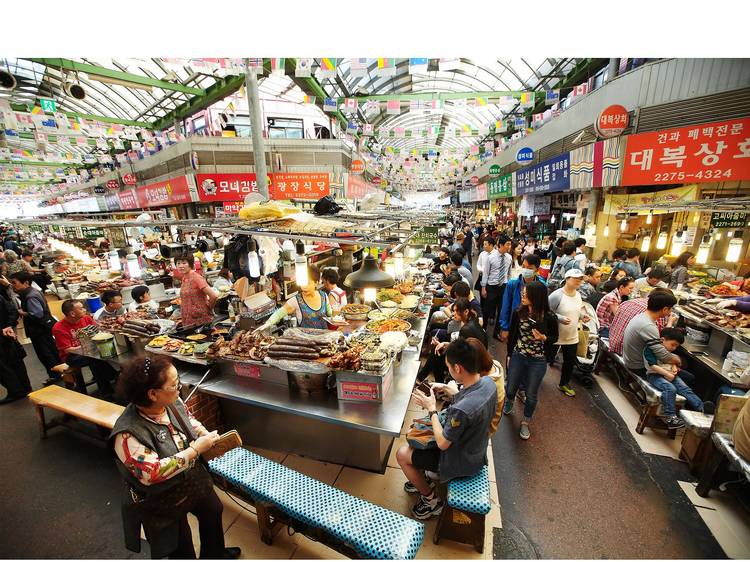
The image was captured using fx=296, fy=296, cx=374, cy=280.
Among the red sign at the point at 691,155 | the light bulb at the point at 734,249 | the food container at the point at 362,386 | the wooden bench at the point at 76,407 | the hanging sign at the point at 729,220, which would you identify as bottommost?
the wooden bench at the point at 76,407

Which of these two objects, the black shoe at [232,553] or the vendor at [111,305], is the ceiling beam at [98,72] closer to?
the vendor at [111,305]

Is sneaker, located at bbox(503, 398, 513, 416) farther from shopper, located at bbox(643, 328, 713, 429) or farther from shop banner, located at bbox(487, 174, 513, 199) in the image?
shop banner, located at bbox(487, 174, 513, 199)

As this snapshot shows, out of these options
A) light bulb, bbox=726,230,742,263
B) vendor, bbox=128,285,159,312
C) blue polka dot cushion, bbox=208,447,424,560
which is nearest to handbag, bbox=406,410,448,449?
blue polka dot cushion, bbox=208,447,424,560

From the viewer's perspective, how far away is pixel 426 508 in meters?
3.33

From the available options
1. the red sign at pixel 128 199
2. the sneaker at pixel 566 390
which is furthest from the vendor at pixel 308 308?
the red sign at pixel 128 199

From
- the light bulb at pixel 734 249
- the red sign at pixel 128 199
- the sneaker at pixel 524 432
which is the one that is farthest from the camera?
the red sign at pixel 128 199

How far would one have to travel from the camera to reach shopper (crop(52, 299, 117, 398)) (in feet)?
17.0

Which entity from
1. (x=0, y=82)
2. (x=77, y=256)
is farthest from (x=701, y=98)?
(x=77, y=256)

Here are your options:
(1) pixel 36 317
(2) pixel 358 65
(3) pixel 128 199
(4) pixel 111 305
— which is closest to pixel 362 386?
(4) pixel 111 305

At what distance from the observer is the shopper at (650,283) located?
643 cm

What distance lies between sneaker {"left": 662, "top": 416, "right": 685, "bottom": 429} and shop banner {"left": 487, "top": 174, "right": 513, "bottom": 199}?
15407 mm

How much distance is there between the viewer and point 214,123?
15.9m

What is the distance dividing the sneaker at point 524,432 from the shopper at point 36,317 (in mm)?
8366

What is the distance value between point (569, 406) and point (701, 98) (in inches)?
316
